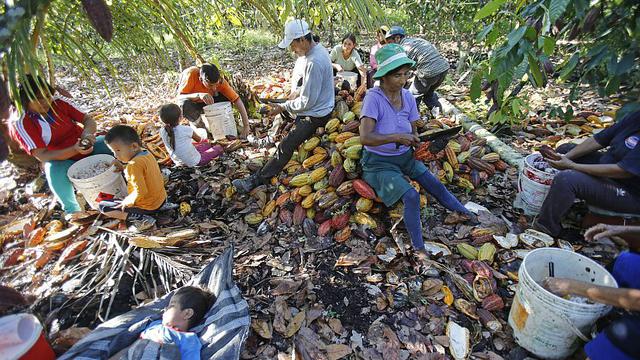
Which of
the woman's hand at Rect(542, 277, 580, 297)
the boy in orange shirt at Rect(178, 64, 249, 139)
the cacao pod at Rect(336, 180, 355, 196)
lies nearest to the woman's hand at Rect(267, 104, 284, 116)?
the boy in orange shirt at Rect(178, 64, 249, 139)

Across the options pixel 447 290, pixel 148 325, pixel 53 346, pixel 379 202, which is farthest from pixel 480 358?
pixel 53 346

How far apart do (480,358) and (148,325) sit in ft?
7.00

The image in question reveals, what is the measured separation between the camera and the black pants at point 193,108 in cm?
469

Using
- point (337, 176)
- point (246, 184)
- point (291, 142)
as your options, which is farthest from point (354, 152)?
point (246, 184)

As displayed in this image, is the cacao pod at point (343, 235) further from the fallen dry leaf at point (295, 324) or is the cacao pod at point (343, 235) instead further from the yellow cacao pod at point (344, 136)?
the yellow cacao pod at point (344, 136)

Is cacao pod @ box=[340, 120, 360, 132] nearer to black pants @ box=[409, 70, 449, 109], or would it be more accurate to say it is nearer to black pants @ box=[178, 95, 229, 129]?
black pants @ box=[409, 70, 449, 109]

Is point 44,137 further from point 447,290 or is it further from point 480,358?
point 480,358

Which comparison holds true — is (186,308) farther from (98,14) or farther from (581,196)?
(581,196)

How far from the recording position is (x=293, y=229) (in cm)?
344

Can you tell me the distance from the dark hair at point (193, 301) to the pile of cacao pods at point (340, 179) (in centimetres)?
122

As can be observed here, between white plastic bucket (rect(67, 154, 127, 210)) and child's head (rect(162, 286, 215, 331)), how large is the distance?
5.18 ft

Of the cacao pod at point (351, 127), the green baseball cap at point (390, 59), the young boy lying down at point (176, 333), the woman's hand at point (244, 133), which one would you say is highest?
the green baseball cap at point (390, 59)

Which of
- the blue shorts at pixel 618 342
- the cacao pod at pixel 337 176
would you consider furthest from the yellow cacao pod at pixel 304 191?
the blue shorts at pixel 618 342

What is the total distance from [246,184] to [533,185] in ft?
9.20
